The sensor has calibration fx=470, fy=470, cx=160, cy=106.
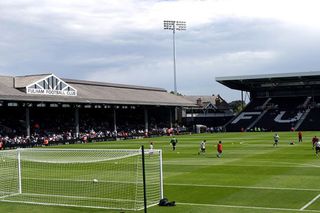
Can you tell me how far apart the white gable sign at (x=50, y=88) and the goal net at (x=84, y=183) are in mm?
28290

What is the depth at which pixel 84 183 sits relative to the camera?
77.2 ft

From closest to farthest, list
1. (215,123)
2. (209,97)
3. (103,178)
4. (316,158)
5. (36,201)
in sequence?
1. (36,201)
2. (103,178)
3. (316,158)
4. (215,123)
5. (209,97)

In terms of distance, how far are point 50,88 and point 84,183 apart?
40877 millimetres

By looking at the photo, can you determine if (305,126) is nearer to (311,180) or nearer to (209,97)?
(209,97)

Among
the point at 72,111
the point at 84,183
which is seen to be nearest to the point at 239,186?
the point at 84,183

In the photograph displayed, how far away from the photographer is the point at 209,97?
134 meters

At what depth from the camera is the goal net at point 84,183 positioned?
19.0 metres

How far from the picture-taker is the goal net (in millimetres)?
18984

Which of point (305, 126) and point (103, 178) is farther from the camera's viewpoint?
point (305, 126)

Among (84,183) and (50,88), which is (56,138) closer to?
(50,88)

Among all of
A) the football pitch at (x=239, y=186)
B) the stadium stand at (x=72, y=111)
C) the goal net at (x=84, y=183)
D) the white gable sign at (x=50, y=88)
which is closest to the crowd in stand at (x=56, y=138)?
the stadium stand at (x=72, y=111)

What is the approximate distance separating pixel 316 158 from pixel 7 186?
20782 mm

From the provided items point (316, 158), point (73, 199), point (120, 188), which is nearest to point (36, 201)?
point (73, 199)

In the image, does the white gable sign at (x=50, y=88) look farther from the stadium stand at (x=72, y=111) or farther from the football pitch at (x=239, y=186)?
the football pitch at (x=239, y=186)
